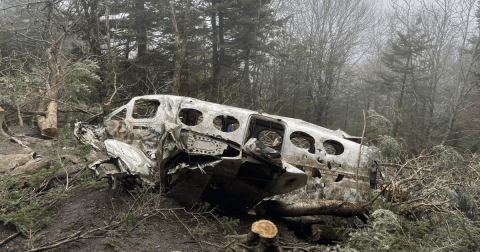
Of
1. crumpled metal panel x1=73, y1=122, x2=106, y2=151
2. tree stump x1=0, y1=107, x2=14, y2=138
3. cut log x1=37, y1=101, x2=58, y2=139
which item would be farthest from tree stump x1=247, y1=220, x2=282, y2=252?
tree stump x1=0, y1=107, x2=14, y2=138

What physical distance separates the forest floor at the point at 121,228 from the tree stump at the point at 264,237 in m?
0.45

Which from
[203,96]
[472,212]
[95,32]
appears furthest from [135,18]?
[472,212]

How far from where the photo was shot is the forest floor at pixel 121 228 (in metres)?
3.59

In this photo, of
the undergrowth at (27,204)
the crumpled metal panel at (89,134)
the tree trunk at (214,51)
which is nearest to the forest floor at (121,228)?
the undergrowth at (27,204)

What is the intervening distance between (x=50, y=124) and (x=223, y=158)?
6.82m

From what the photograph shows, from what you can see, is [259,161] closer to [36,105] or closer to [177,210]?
[177,210]

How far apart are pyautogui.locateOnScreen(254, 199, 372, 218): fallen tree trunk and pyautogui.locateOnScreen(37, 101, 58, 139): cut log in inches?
257

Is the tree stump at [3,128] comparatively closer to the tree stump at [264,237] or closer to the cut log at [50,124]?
the cut log at [50,124]

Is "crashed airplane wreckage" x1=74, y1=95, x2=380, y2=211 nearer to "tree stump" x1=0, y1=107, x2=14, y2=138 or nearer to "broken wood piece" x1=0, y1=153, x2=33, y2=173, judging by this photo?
"broken wood piece" x1=0, y1=153, x2=33, y2=173

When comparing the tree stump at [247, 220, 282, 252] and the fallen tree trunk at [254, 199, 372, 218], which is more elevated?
the tree stump at [247, 220, 282, 252]

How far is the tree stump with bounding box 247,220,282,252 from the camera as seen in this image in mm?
3551

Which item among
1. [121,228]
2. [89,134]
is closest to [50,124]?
[89,134]

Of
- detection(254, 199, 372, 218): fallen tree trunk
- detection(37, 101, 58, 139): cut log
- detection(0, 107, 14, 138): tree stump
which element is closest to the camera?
detection(254, 199, 372, 218): fallen tree trunk

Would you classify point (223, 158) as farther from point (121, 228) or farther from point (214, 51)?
point (214, 51)
